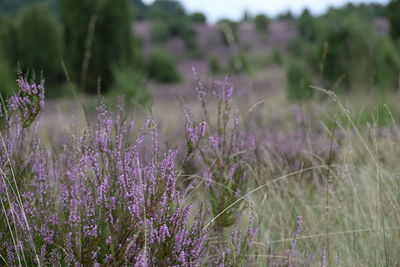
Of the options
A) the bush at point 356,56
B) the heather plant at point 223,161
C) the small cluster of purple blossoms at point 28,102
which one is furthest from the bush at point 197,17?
the small cluster of purple blossoms at point 28,102

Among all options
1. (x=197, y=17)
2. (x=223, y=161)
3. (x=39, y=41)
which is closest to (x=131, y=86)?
(x=223, y=161)

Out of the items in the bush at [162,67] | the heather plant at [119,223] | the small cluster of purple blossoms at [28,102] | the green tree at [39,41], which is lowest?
the bush at [162,67]

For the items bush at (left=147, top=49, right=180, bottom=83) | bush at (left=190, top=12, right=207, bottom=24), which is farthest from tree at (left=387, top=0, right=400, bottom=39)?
bush at (left=190, top=12, right=207, bottom=24)

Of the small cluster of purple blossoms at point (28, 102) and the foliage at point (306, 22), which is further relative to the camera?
the foliage at point (306, 22)

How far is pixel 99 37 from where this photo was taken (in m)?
16.5

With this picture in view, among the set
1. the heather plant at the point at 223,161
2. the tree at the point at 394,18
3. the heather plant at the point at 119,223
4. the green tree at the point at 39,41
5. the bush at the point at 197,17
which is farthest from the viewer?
the bush at the point at 197,17

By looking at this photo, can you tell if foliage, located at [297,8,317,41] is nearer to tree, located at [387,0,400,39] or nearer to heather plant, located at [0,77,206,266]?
heather plant, located at [0,77,206,266]

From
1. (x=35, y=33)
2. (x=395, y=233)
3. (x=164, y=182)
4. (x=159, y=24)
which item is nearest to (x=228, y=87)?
(x=164, y=182)

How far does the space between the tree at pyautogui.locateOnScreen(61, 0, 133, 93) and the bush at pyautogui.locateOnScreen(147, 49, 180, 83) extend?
8430mm

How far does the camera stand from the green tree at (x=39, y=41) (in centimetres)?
2470

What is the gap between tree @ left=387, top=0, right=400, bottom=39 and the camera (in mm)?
16775

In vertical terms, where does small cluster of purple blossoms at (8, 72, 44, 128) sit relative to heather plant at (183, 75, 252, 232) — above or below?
above

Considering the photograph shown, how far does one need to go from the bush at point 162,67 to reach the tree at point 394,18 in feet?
37.3

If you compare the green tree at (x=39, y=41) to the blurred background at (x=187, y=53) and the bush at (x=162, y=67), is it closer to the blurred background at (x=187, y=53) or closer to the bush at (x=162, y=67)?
the blurred background at (x=187, y=53)
